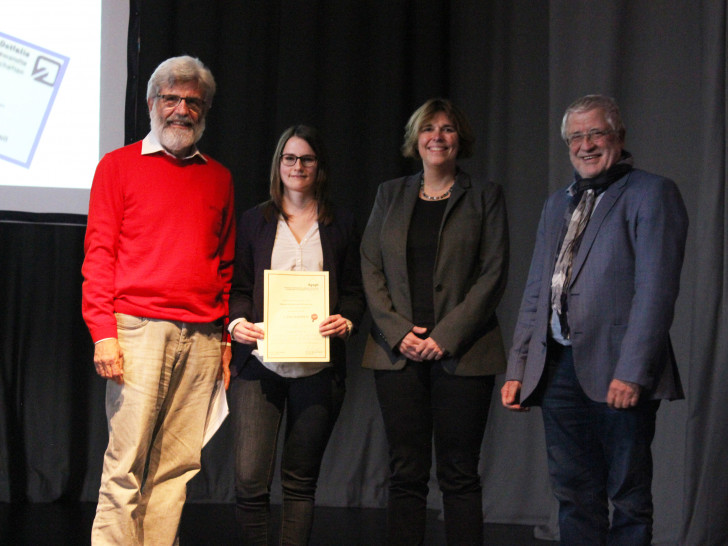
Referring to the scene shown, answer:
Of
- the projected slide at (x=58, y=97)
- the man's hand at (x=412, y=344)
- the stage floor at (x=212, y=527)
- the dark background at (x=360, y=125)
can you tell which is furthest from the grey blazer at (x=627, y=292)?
the projected slide at (x=58, y=97)

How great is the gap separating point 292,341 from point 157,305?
43 centimetres

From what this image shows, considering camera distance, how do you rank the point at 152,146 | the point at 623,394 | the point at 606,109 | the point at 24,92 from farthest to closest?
1. the point at 24,92
2. the point at 152,146
3. the point at 606,109
4. the point at 623,394

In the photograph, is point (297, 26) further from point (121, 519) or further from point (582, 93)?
point (121, 519)

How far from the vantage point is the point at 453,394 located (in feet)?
7.86

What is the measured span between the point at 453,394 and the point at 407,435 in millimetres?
201

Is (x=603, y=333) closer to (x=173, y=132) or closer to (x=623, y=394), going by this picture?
(x=623, y=394)

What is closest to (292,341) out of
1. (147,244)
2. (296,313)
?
(296,313)

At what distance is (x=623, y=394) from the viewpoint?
2.08 metres

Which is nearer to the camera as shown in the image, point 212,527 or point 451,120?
point 451,120

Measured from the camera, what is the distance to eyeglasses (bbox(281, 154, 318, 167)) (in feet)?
8.34

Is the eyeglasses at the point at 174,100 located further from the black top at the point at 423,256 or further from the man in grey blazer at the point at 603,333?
the man in grey blazer at the point at 603,333

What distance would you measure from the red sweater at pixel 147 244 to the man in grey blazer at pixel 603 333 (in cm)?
106

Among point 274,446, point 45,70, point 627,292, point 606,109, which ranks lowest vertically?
point 274,446

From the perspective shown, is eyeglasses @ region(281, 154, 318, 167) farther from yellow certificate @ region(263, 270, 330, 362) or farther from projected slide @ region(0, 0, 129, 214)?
projected slide @ region(0, 0, 129, 214)
